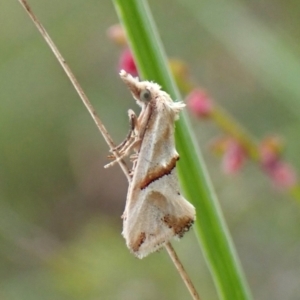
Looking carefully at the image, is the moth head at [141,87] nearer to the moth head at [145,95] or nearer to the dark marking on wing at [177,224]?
the moth head at [145,95]

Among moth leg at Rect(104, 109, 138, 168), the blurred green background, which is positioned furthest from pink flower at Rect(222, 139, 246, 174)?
the blurred green background

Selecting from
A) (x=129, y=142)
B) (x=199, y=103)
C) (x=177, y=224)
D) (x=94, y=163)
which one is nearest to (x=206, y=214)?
(x=177, y=224)

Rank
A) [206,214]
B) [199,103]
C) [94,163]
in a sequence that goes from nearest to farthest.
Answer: [206,214] → [199,103] → [94,163]

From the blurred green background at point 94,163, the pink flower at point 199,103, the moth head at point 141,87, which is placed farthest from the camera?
the blurred green background at point 94,163

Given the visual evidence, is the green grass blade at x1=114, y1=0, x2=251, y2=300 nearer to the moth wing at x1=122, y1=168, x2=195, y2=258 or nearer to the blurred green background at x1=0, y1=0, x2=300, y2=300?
the moth wing at x1=122, y1=168, x2=195, y2=258

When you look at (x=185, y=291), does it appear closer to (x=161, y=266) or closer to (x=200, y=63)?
(x=161, y=266)

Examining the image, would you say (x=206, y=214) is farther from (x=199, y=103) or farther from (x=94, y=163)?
(x=94, y=163)

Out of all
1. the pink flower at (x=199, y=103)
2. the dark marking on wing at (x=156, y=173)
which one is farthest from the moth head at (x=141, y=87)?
the pink flower at (x=199, y=103)
